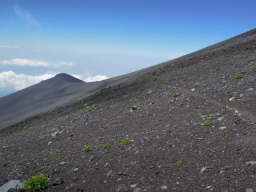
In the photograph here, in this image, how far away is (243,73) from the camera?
17125 mm

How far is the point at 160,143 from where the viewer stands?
35.3ft

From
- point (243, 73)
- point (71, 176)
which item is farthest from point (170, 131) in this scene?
point (243, 73)

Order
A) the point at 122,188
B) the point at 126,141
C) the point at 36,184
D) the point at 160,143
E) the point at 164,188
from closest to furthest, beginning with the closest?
the point at 164,188 < the point at 122,188 < the point at 36,184 < the point at 160,143 < the point at 126,141

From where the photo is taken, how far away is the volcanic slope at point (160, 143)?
25.7 feet

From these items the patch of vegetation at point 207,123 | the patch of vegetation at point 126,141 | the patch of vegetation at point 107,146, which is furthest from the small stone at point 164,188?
the patch of vegetation at point 207,123

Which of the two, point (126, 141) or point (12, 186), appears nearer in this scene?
point (12, 186)

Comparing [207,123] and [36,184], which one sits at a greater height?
[36,184]

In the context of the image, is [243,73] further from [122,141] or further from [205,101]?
[122,141]

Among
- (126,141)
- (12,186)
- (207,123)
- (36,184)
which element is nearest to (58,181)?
(36,184)

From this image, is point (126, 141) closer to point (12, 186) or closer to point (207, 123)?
point (207, 123)

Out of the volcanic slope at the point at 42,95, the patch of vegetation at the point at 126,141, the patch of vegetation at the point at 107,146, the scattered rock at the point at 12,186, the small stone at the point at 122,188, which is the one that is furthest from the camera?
the volcanic slope at the point at 42,95

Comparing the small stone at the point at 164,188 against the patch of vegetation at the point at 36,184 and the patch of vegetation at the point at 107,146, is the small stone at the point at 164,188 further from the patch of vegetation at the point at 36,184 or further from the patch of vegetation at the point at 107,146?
the patch of vegetation at the point at 36,184

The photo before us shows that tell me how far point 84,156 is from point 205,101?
8.95m

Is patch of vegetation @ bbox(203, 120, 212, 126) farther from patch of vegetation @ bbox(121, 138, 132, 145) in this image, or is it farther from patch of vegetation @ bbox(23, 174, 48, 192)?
patch of vegetation @ bbox(23, 174, 48, 192)
